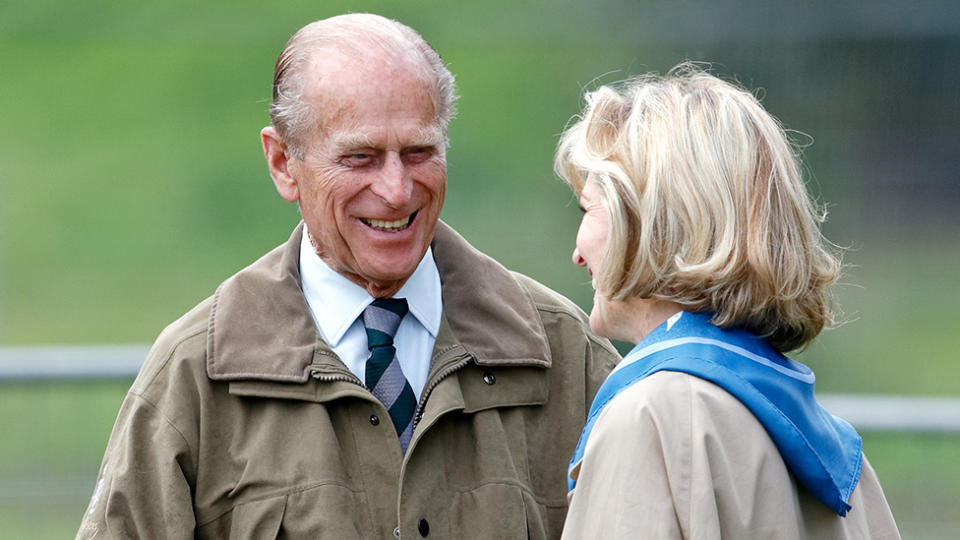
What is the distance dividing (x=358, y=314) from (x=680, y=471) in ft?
3.09

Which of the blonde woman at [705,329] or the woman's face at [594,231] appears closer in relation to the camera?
the blonde woman at [705,329]

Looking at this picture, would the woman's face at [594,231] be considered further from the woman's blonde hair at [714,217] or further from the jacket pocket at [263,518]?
the jacket pocket at [263,518]

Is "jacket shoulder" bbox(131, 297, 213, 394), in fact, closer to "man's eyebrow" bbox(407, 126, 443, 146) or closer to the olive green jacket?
the olive green jacket

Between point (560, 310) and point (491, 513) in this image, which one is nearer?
point (491, 513)

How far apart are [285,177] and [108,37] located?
13.5ft

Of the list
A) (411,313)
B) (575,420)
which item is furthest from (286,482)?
(575,420)

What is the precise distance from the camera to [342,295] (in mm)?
2805

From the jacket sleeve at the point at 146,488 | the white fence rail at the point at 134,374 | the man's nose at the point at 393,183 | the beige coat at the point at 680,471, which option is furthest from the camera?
the white fence rail at the point at 134,374

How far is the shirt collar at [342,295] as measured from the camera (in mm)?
2773

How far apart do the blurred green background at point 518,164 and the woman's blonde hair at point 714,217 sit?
2.51 metres

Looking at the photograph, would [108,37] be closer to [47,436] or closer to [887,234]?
[47,436]

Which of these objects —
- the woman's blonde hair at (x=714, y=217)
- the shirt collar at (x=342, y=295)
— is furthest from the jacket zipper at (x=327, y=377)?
the woman's blonde hair at (x=714, y=217)

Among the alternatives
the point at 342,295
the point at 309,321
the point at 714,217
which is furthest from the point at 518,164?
the point at 714,217

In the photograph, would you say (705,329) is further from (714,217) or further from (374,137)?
(374,137)
